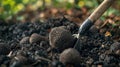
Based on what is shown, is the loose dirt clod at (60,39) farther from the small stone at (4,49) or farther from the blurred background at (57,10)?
the blurred background at (57,10)

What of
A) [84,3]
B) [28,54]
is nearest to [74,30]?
[28,54]

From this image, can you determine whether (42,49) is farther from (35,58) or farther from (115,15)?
(115,15)

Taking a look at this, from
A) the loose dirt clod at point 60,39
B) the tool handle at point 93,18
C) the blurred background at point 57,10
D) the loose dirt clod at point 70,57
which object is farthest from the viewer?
the blurred background at point 57,10

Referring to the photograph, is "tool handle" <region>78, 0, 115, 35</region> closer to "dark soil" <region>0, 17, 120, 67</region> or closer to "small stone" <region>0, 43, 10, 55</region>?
"dark soil" <region>0, 17, 120, 67</region>

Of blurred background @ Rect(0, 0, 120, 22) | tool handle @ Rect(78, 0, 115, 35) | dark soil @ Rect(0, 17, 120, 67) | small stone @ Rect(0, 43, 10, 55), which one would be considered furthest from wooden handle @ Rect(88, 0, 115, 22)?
blurred background @ Rect(0, 0, 120, 22)

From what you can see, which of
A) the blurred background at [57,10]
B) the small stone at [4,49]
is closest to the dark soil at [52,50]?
the small stone at [4,49]
